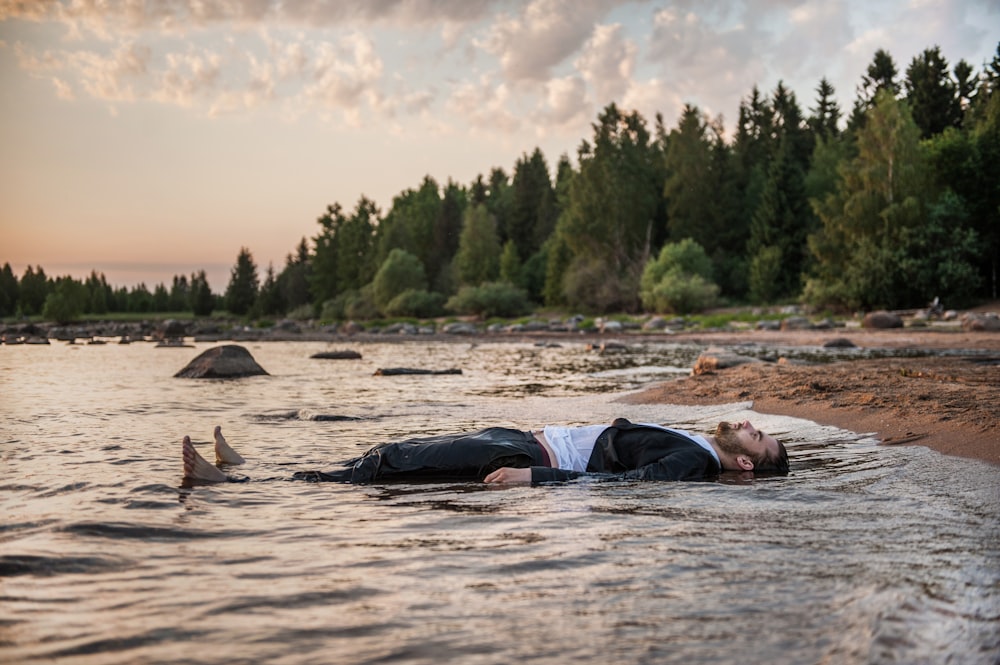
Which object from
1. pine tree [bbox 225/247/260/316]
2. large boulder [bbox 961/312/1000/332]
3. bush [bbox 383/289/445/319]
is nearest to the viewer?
large boulder [bbox 961/312/1000/332]

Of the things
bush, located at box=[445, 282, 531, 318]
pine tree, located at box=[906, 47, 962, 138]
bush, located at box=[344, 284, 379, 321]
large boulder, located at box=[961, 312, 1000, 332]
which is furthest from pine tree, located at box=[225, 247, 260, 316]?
large boulder, located at box=[961, 312, 1000, 332]

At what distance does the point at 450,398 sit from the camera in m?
14.0

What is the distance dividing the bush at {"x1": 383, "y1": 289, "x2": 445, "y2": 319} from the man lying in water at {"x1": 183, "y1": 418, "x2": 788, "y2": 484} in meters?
68.7

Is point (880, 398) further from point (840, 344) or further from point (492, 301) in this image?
point (492, 301)

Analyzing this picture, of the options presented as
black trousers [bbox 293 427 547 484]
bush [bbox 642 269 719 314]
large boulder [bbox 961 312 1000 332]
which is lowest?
black trousers [bbox 293 427 547 484]

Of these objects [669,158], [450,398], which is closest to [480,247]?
[669,158]

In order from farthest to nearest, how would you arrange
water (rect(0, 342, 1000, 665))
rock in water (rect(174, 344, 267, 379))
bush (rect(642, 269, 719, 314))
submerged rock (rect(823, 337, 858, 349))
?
bush (rect(642, 269, 719, 314)), submerged rock (rect(823, 337, 858, 349)), rock in water (rect(174, 344, 267, 379)), water (rect(0, 342, 1000, 665))

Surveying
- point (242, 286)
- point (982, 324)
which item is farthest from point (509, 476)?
point (242, 286)

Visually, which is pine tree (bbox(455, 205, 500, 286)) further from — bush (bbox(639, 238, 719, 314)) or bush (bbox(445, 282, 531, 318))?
bush (bbox(639, 238, 719, 314))

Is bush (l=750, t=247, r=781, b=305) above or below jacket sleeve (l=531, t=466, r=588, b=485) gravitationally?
above

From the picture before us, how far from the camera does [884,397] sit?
10.2 metres

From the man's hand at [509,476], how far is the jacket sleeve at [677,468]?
861mm

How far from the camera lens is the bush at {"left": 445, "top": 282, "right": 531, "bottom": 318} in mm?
67750

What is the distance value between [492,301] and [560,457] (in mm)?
61247
